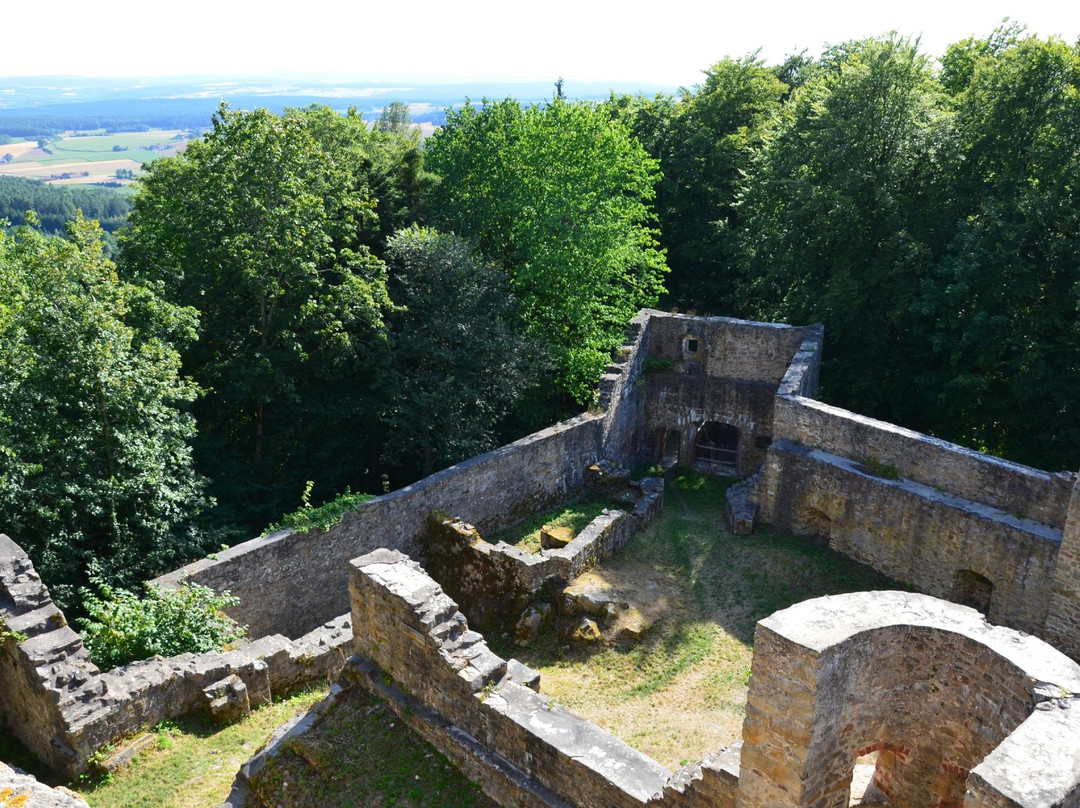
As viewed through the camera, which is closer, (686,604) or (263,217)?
(686,604)

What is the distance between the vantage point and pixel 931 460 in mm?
14852

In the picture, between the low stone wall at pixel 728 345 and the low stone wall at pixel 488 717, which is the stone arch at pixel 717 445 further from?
the low stone wall at pixel 488 717

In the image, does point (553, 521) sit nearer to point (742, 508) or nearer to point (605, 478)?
point (605, 478)

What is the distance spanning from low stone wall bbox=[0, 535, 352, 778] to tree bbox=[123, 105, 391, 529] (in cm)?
578

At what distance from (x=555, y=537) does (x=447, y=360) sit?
4.89 metres

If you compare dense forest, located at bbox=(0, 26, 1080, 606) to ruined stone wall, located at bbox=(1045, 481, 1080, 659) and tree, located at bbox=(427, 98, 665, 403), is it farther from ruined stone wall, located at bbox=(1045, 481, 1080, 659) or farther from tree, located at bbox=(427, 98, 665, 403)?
ruined stone wall, located at bbox=(1045, 481, 1080, 659)

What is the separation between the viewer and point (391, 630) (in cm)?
1011

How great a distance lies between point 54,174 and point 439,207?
409ft

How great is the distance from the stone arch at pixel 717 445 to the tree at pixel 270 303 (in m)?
8.46

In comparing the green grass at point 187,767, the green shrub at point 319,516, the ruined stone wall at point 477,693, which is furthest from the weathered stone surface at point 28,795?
the green shrub at point 319,516

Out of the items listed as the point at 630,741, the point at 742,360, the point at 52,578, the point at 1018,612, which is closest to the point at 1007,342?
the point at 742,360

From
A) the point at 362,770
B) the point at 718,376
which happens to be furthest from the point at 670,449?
the point at 362,770

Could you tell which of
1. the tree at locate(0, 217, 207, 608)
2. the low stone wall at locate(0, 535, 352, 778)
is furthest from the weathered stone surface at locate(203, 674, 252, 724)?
the tree at locate(0, 217, 207, 608)

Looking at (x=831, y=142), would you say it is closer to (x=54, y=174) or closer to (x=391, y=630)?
Result: (x=391, y=630)
